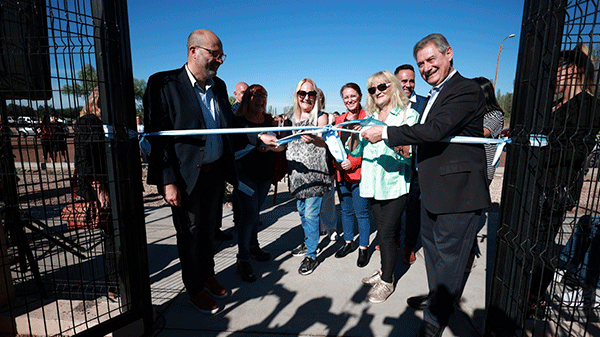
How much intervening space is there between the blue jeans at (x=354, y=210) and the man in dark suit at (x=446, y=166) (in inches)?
47.3

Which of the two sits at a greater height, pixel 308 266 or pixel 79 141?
pixel 79 141

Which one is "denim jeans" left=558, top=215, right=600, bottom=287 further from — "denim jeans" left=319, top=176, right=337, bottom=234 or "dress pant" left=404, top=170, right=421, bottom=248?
"denim jeans" left=319, top=176, right=337, bottom=234

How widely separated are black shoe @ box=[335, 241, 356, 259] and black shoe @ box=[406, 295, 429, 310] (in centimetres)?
111

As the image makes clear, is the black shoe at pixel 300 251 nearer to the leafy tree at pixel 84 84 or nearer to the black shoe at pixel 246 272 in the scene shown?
the black shoe at pixel 246 272

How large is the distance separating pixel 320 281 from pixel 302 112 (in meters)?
1.81

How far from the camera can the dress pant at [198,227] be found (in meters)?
2.56

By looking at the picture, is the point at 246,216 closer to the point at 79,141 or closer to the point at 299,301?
the point at 299,301

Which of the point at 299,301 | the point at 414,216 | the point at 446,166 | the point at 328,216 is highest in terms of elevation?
the point at 446,166

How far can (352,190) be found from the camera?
3.62 m

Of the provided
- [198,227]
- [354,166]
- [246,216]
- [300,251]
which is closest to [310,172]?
[354,166]

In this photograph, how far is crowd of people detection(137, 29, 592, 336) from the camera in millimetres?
2117

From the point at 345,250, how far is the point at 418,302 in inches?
47.4

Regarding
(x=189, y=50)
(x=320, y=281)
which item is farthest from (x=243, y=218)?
(x=189, y=50)

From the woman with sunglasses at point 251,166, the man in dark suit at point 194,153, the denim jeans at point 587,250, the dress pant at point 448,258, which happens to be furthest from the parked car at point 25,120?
the denim jeans at point 587,250
